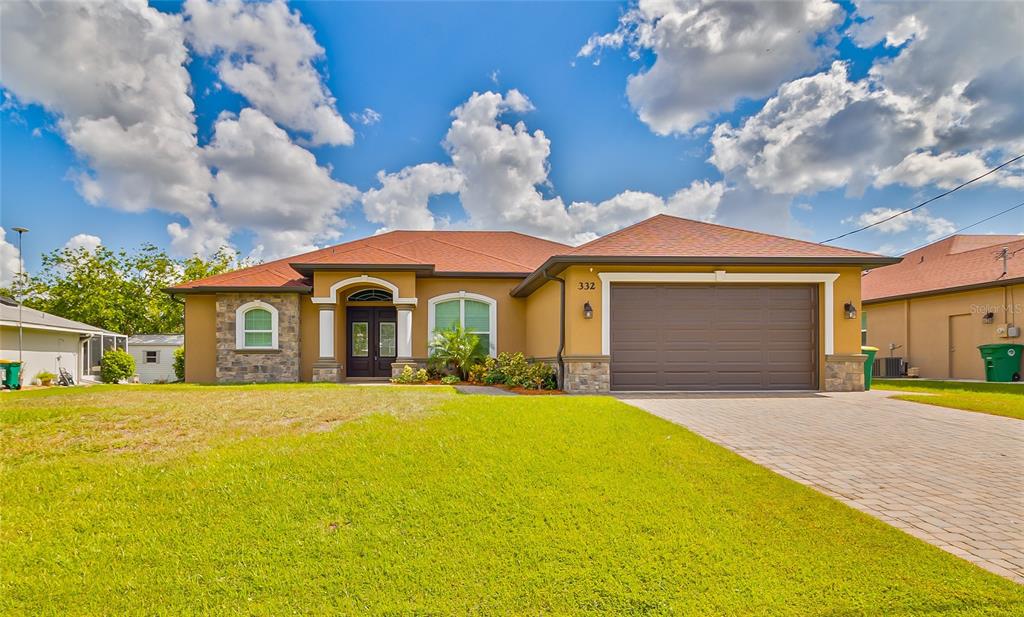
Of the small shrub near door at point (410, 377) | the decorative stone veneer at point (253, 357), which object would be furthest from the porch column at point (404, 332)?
the decorative stone veneer at point (253, 357)

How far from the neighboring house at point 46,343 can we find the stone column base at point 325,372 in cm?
1196

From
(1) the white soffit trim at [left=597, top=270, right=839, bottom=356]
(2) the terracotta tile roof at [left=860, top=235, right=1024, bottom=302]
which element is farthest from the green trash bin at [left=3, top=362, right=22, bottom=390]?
(2) the terracotta tile roof at [left=860, top=235, right=1024, bottom=302]

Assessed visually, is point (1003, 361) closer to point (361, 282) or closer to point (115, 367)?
point (361, 282)

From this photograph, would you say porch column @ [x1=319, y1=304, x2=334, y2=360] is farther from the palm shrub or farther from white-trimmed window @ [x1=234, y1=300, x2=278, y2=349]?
the palm shrub

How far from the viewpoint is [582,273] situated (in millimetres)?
10430

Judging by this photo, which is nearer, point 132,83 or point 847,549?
point 847,549

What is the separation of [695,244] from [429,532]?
9.52 m

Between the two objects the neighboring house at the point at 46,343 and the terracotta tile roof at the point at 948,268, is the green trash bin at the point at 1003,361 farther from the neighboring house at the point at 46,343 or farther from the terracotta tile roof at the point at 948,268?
the neighboring house at the point at 46,343

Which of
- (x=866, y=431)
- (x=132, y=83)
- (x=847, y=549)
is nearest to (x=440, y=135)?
(x=132, y=83)

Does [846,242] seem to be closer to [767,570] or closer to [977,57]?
[977,57]

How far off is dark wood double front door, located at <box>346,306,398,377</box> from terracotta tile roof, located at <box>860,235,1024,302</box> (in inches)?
632

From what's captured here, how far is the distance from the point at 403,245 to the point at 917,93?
15752 mm

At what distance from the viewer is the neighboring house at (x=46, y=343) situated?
1733cm

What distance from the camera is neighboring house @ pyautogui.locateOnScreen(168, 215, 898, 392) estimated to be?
411 inches
